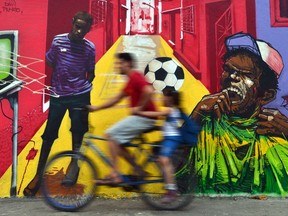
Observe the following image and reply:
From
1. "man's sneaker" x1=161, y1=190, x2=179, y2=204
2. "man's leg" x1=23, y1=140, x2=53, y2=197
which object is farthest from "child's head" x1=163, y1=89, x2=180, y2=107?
"man's leg" x1=23, y1=140, x2=53, y2=197

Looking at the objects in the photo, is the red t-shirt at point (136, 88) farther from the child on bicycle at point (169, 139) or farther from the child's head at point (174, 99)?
the child's head at point (174, 99)

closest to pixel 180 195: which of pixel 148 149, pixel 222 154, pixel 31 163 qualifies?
pixel 148 149

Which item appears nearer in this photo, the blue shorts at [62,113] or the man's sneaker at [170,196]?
the man's sneaker at [170,196]

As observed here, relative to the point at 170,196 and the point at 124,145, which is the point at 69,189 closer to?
the point at 124,145

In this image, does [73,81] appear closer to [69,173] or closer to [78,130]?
[78,130]

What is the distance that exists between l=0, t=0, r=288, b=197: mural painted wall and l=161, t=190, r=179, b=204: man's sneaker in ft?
3.33

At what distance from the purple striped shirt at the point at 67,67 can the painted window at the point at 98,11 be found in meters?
0.49

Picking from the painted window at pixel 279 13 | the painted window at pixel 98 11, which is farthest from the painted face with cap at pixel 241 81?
the painted window at pixel 98 11

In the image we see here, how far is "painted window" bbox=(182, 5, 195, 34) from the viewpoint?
5871 millimetres

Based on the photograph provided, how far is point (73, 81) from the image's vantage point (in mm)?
5789

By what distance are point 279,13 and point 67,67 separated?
3.18 m

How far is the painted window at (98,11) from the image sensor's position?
5.86 m

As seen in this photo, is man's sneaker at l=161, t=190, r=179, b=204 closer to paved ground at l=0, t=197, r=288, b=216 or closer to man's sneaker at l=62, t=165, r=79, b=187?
paved ground at l=0, t=197, r=288, b=216

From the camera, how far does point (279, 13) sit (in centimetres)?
586
